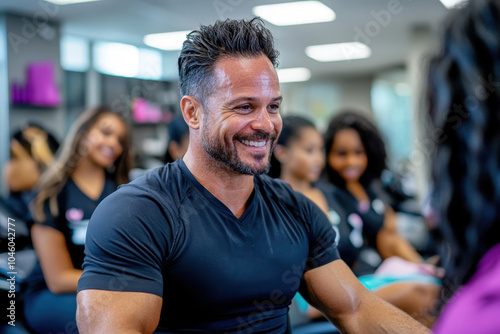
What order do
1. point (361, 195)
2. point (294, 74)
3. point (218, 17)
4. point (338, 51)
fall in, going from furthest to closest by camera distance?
point (294, 74)
point (338, 51)
point (218, 17)
point (361, 195)

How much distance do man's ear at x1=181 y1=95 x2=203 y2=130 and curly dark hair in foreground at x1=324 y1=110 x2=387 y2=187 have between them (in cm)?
165

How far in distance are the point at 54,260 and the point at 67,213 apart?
0.74 ft

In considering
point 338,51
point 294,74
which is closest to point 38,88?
point 338,51

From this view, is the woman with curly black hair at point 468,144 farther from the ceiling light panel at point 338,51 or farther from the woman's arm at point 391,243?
the ceiling light panel at point 338,51

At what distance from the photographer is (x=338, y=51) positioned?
7727 mm

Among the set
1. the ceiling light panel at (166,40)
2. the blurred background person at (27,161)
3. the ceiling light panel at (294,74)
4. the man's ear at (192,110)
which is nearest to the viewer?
the man's ear at (192,110)

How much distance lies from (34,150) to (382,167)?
2.48 m

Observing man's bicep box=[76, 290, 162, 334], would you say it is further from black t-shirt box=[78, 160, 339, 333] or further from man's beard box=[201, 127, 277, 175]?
man's beard box=[201, 127, 277, 175]

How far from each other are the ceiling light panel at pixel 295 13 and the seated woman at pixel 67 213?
9.97ft

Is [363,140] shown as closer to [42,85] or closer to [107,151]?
[107,151]

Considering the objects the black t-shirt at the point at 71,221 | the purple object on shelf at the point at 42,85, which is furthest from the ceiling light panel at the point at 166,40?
the black t-shirt at the point at 71,221

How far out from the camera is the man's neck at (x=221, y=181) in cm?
145

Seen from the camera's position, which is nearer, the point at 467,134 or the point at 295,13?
the point at 467,134

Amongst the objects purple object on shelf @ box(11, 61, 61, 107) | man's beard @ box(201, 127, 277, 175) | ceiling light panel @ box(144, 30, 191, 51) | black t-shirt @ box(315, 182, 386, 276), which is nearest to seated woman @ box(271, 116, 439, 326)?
black t-shirt @ box(315, 182, 386, 276)
